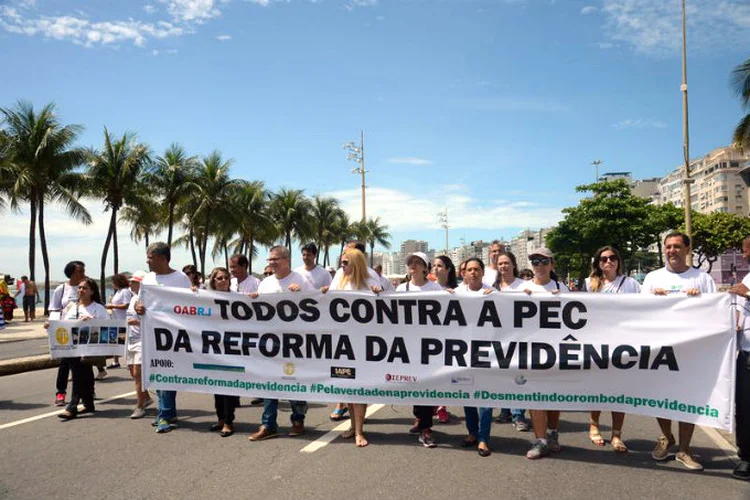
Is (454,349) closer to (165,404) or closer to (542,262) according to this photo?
(542,262)

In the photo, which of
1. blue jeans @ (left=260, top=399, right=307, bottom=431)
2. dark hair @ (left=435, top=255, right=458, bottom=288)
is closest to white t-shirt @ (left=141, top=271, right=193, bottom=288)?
blue jeans @ (left=260, top=399, right=307, bottom=431)

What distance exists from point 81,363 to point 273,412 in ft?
9.07

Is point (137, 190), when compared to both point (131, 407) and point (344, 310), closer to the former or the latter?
point (131, 407)

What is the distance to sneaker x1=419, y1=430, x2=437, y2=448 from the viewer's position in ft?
18.3

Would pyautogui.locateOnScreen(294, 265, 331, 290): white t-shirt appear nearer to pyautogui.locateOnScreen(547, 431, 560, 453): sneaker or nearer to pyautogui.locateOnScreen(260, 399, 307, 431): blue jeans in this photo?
pyautogui.locateOnScreen(260, 399, 307, 431): blue jeans

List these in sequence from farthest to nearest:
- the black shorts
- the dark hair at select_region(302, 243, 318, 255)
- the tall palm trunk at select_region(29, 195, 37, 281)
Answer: the tall palm trunk at select_region(29, 195, 37, 281) < the black shorts < the dark hair at select_region(302, 243, 318, 255)

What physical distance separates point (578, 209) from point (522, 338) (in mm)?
52817

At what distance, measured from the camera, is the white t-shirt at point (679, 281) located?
17.3ft

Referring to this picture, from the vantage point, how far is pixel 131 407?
24.9ft

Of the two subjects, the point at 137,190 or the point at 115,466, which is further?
the point at 137,190

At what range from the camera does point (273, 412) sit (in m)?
5.98

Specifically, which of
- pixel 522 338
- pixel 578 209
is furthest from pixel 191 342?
pixel 578 209

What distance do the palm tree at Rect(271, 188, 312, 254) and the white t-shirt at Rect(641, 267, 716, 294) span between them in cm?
5069

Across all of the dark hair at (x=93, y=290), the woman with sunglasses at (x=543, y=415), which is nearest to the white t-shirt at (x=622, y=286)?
the woman with sunglasses at (x=543, y=415)
